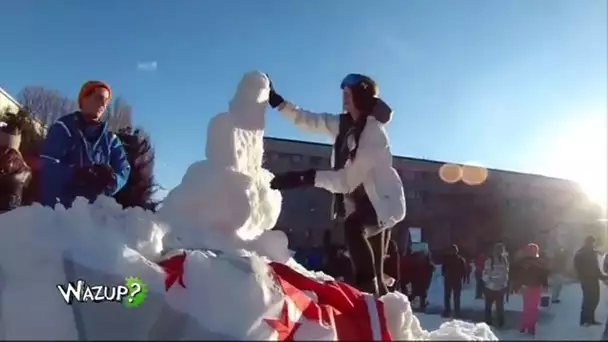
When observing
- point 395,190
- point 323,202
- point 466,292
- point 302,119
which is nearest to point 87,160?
point 302,119

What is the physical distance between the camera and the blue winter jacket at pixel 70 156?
2.68m

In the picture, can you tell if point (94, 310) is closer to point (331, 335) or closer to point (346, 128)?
point (331, 335)

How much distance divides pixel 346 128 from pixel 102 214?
1.50m

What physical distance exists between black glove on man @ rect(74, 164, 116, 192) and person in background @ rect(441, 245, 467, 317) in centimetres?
548

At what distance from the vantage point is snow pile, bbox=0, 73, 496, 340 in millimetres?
1711

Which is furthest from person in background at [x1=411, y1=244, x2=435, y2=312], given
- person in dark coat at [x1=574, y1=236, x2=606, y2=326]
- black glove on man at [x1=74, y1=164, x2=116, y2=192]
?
black glove on man at [x1=74, y1=164, x2=116, y2=192]

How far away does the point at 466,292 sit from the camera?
8.04 meters

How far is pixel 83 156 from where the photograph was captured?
284 centimetres

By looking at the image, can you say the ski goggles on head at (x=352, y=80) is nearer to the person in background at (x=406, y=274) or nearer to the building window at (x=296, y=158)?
the person in background at (x=406, y=274)

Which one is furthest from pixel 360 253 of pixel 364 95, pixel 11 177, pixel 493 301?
pixel 493 301

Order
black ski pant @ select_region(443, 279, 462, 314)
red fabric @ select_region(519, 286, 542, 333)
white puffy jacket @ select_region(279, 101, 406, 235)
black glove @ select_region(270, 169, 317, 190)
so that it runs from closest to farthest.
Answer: black glove @ select_region(270, 169, 317, 190) → white puffy jacket @ select_region(279, 101, 406, 235) → red fabric @ select_region(519, 286, 542, 333) → black ski pant @ select_region(443, 279, 462, 314)

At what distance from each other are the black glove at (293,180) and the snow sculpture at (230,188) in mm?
38

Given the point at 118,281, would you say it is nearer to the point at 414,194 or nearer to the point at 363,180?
the point at 363,180

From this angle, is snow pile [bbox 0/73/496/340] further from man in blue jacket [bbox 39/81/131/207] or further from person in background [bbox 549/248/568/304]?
→ person in background [bbox 549/248/568/304]
